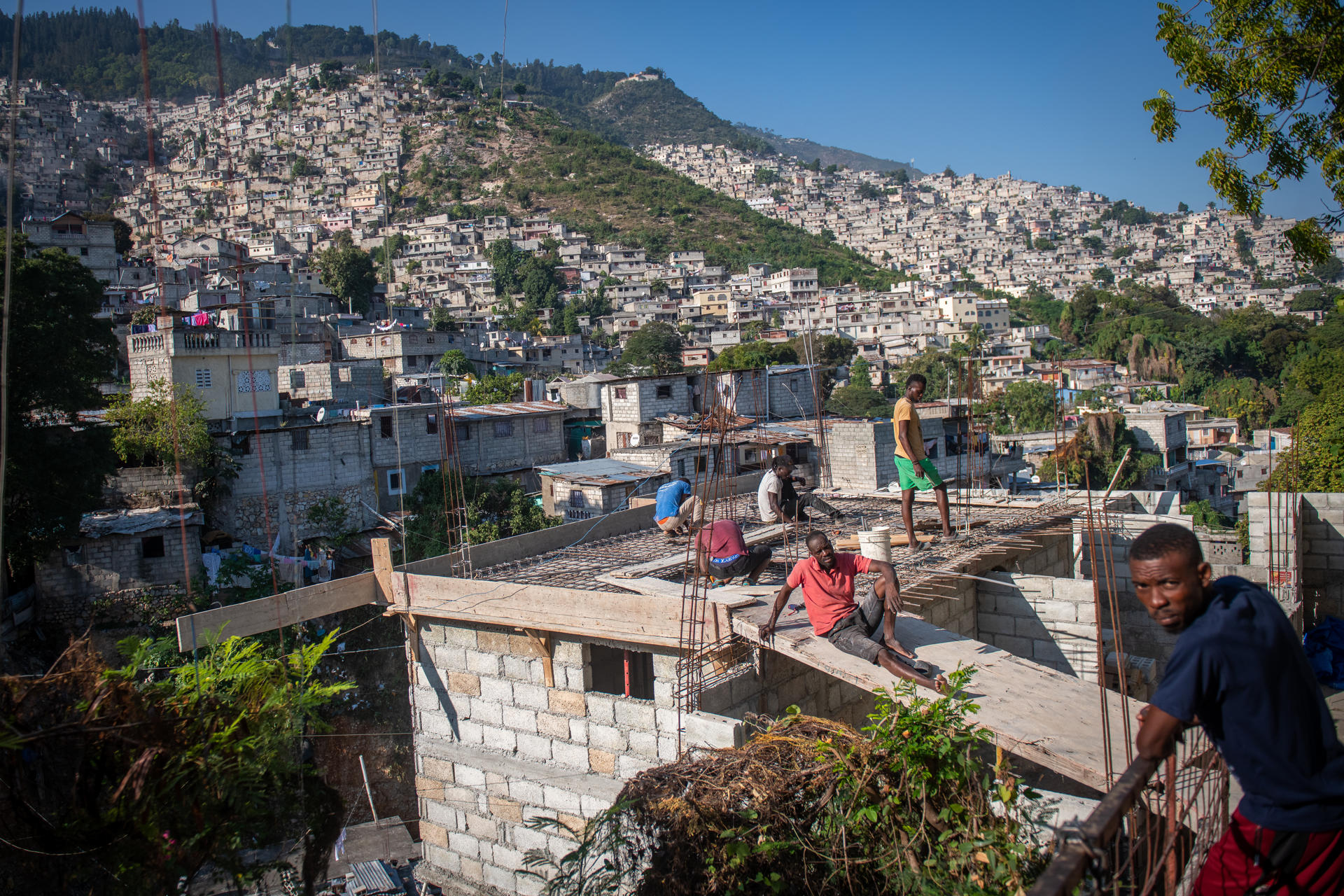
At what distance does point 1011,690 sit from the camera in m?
4.95

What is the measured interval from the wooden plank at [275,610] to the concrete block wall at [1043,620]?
230 inches

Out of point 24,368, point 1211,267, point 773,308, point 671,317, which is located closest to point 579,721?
point 24,368

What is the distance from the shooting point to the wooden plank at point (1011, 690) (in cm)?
421

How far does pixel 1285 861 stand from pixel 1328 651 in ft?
22.4

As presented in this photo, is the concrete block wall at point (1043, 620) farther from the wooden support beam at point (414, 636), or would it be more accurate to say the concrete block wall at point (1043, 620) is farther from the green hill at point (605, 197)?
the green hill at point (605, 197)

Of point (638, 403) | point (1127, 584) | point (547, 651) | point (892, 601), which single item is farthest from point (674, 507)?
point (638, 403)

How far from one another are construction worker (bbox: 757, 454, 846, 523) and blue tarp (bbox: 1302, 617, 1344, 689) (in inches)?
186

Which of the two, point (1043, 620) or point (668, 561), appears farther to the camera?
point (668, 561)

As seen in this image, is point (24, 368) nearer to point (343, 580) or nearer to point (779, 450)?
point (343, 580)

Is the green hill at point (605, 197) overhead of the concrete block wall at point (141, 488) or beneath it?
overhead

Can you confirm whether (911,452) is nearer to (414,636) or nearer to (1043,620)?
(1043,620)

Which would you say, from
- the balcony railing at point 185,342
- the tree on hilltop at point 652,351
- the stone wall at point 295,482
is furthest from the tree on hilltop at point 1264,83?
the tree on hilltop at point 652,351

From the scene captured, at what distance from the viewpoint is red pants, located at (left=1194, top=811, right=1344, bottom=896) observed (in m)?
2.32

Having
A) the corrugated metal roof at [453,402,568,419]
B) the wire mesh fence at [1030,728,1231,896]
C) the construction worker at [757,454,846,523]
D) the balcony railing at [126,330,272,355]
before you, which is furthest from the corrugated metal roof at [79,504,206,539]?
the wire mesh fence at [1030,728,1231,896]
